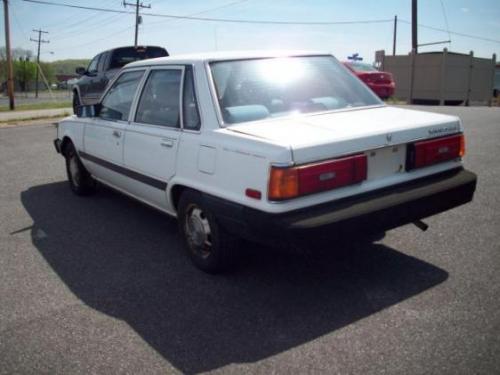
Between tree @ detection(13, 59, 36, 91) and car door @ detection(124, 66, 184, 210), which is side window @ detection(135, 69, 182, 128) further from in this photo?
tree @ detection(13, 59, 36, 91)

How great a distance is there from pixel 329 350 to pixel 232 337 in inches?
22.6

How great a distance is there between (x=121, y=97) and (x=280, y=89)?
1.91 metres

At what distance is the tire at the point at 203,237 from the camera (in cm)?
354

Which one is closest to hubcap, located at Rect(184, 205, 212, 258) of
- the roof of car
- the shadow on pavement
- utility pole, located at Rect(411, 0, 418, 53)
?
the shadow on pavement

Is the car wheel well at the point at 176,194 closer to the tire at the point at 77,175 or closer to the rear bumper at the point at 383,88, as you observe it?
the tire at the point at 77,175

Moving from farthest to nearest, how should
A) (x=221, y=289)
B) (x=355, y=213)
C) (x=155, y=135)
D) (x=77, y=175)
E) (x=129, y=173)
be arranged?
(x=77, y=175) → (x=129, y=173) → (x=155, y=135) → (x=221, y=289) → (x=355, y=213)

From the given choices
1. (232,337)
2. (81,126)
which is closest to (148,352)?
(232,337)

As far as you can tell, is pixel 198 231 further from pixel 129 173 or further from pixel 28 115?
pixel 28 115

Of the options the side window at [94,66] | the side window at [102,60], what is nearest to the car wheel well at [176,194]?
the side window at [102,60]

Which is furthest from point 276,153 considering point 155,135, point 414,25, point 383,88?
point 414,25

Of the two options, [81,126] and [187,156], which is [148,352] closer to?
[187,156]

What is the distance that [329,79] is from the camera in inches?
A: 163

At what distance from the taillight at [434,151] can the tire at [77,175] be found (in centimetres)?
405

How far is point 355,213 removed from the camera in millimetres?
3127
